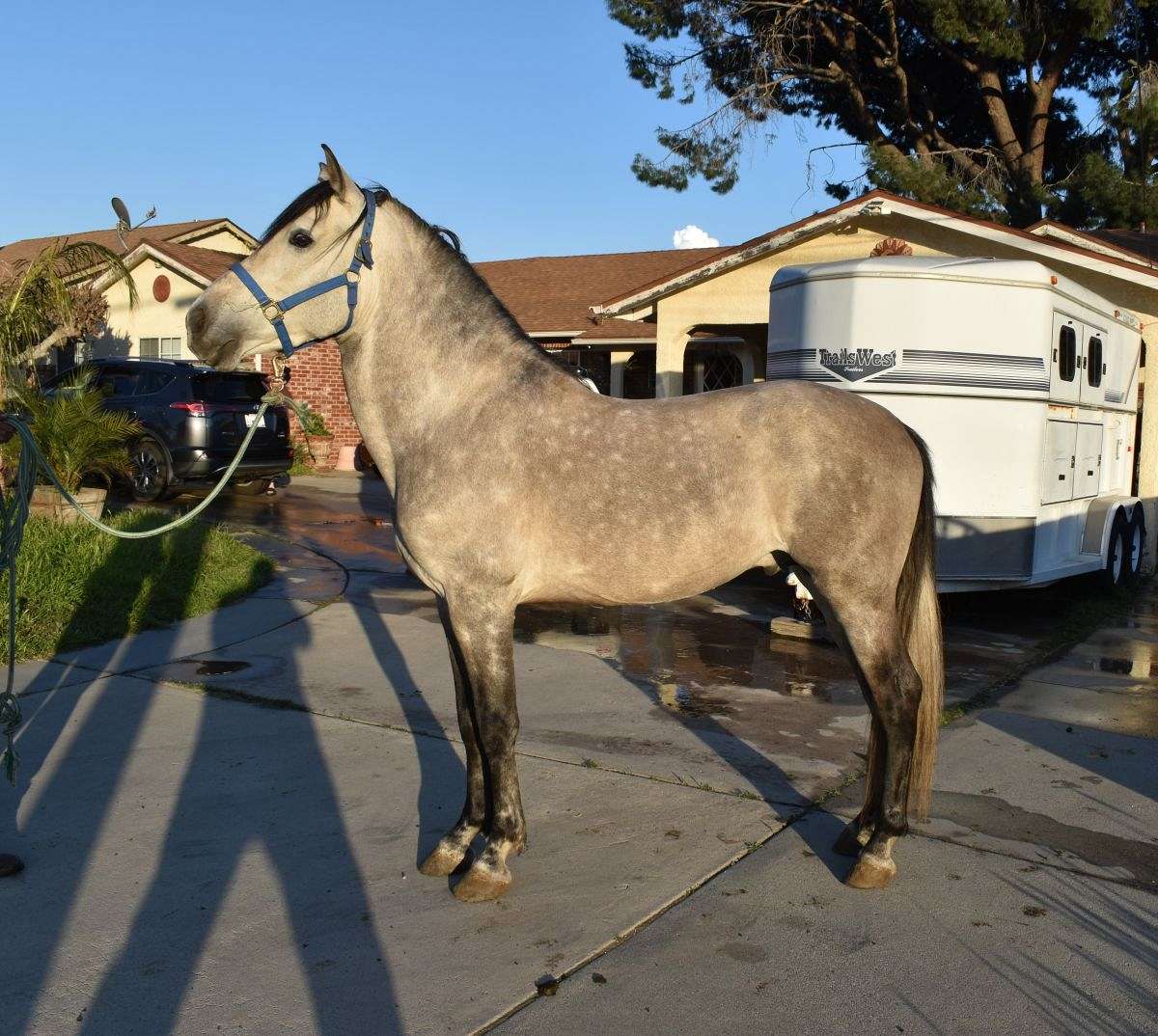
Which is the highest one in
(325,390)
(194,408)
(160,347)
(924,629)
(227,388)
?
(160,347)

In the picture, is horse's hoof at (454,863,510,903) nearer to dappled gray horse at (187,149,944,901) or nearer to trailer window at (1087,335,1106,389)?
dappled gray horse at (187,149,944,901)

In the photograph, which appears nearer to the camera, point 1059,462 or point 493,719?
point 493,719

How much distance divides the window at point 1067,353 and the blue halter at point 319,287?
6.95m

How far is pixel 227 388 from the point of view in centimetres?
1531

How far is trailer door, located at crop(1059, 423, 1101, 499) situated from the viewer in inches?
377

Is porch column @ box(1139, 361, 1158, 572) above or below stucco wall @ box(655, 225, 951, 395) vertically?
below

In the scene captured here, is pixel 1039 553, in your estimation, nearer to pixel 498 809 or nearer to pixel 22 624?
pixel 498 809

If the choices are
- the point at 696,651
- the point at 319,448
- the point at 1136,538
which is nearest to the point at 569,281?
the point at 319,448

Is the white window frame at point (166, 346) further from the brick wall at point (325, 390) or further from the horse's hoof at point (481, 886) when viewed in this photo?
the horse's hoof at point (481, 886)

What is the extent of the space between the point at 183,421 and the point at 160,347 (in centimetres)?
967

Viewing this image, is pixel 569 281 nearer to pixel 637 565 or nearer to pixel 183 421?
pixel 183 421

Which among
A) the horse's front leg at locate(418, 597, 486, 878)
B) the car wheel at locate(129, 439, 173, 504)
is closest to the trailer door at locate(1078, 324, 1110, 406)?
the horse's front leg at locate(418, 597, 486, 878)

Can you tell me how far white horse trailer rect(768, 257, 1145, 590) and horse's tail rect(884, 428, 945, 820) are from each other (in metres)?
4.41

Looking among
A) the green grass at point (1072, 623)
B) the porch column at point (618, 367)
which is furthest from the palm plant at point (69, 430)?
the porch column at point (618, 367)
